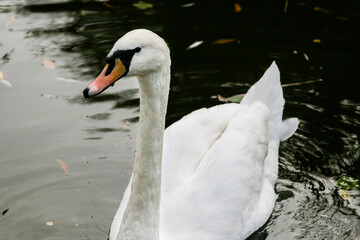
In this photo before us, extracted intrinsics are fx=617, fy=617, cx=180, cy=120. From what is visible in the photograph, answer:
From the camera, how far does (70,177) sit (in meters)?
6.57

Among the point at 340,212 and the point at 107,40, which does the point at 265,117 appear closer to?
the point at 340,212

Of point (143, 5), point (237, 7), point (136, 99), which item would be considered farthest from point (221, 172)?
point (143, 5)

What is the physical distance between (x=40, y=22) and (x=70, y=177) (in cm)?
417

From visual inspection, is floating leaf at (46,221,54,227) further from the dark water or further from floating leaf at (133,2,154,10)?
floating leaf at (133,2,154,10)

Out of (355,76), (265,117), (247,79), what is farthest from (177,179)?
(355,76)

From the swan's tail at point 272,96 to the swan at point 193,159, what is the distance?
1cm

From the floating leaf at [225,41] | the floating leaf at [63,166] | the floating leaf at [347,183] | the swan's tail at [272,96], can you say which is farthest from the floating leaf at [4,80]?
the floating leaf at [347,183]

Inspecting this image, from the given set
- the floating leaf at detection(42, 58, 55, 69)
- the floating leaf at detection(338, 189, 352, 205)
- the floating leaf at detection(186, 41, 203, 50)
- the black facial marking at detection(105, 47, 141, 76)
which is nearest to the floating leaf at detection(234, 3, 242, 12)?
the floating leaf at detection(186, 41, 203, 50)

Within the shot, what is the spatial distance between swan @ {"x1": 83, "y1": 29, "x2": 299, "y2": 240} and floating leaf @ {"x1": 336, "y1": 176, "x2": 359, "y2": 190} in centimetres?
70

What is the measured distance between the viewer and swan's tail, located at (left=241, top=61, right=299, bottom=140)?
6.66 m

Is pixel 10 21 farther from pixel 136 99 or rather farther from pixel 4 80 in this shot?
pixel 136 99

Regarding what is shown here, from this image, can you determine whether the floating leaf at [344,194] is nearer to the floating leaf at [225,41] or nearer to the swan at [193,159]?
the swan at [193,159]

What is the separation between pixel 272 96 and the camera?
6746 millimetres

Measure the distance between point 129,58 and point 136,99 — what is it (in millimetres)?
3876
